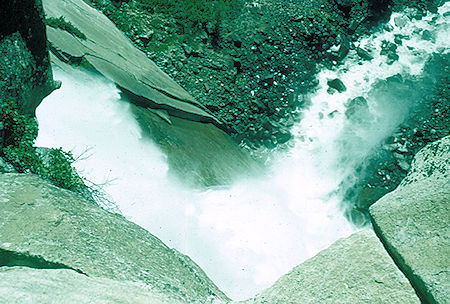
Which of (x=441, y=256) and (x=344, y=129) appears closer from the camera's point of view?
(x=441, y=256)

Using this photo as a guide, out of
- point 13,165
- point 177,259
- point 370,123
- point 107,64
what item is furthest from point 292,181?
point 13,165

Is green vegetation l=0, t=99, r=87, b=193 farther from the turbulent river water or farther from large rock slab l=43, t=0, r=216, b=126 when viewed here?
large rock slab l=43, t=0, r=216, b=126

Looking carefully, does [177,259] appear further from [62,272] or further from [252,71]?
[252,71]

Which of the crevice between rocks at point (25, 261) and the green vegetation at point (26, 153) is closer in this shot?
the crevice between rocks at point (25, 261)

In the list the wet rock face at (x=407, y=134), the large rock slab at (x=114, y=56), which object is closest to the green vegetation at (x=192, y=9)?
the large rock slab at (x=114, y=56)

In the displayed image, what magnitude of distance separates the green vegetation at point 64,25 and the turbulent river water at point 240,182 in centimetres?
108

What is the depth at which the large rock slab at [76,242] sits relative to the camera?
3.13 m

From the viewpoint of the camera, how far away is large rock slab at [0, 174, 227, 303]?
3131 millimetres

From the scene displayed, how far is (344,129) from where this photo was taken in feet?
37.2

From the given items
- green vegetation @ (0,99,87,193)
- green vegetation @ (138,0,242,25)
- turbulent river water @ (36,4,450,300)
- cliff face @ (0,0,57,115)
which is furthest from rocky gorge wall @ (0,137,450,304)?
green vegetation @ (138,0,242,25)

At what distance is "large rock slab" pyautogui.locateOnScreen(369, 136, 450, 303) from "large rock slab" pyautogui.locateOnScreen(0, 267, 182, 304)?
172cm

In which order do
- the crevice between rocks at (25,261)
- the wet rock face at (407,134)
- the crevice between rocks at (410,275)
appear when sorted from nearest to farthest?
the crevice between rocks at (410,275) → the crevice between rocks at (25,261) → the wet rock face at (407,134)

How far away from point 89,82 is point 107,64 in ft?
2.05

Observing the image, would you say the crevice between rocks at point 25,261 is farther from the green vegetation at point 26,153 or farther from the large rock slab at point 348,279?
the green vegetation at point 26,153
